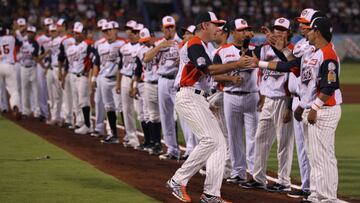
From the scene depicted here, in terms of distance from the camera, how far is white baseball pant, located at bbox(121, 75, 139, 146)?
16656 mm

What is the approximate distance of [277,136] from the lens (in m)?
11.8

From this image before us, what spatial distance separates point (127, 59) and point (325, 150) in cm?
714

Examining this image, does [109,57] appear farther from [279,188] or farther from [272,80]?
[279,188]

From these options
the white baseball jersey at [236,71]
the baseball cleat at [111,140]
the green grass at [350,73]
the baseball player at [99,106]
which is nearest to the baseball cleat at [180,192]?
the white baseball jersey at [236,71]

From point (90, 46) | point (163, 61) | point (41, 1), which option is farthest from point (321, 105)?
point (41, 1)

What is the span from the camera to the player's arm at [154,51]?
48.4 feet

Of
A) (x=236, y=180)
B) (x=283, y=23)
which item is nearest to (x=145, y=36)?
(x=236, y=180)

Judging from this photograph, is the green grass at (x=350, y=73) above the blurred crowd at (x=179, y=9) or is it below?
below

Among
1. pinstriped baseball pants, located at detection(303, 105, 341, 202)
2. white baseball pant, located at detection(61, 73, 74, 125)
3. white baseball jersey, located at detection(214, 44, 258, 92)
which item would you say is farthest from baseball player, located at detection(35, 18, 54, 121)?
pinstriped baseball pants, located at detection(303, 105, 341, 202)

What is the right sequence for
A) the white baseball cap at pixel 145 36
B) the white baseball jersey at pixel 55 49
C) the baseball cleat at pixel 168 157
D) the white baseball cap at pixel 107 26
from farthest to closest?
the white baseball jersey at pixel 55 49, the white baseball cap at pixel 107 26, the white baseball cap at pixel 145 36, the baseball cleat at pixel 168 157

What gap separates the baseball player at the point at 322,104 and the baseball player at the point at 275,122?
50.2 inches

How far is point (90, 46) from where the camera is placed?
62.4ft

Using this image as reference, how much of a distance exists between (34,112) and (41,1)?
1831 centimetres

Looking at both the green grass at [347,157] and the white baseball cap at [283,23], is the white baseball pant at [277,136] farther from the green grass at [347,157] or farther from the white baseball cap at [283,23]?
the white baseball cap at [283,23]
